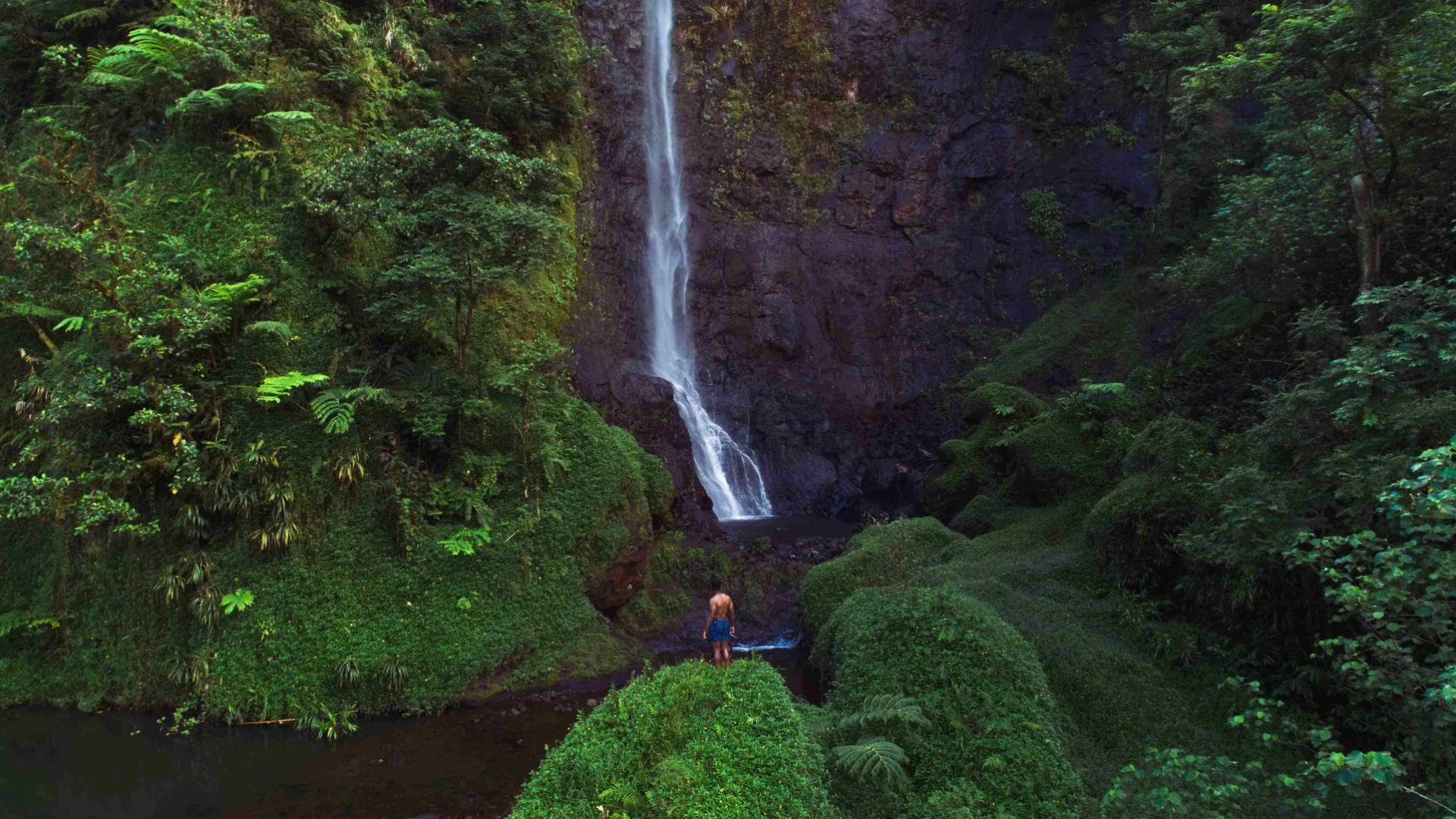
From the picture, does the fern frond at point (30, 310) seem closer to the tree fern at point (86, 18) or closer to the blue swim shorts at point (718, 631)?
the tree fern at point (86, 18)

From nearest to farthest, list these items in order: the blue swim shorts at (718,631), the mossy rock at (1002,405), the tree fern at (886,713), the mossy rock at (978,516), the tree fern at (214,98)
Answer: the tree fern at (886,713), the blue swim shorts at (718,631), the tree fern at (214,98), the mossy rock at (978,516), the mossy rock at (1002,405)

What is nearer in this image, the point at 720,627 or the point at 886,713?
the point at 886,713

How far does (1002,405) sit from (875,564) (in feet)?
21.2

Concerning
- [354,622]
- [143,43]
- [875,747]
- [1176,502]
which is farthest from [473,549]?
[1176,502]

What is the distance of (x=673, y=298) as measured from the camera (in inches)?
925

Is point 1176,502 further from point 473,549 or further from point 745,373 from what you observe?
point 745,373

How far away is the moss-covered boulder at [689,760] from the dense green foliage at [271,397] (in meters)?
4.13

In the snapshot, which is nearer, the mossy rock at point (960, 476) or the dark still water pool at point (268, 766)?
Answer: the dark still water pool at point (268, 766)

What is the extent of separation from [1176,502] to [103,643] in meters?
13.8

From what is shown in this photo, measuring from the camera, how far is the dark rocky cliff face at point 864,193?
934 inches

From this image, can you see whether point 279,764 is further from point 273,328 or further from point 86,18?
point 86,18

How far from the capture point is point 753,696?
7.05 m

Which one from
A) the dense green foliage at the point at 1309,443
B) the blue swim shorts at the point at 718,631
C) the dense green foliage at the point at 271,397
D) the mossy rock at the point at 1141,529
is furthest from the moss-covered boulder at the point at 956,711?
the dense green foliage at the point at 271,397

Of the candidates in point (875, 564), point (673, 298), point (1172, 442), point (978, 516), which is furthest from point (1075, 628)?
point (673, 298)
